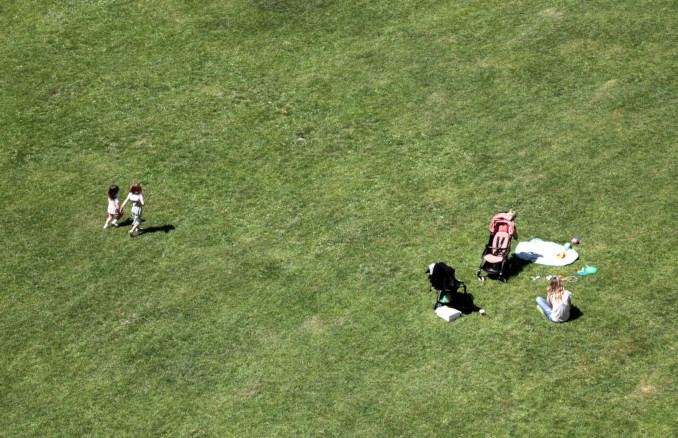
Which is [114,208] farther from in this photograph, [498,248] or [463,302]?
[498,248]

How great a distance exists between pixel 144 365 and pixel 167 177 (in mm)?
9463

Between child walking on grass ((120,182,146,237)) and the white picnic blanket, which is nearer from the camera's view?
the white picnic blanket

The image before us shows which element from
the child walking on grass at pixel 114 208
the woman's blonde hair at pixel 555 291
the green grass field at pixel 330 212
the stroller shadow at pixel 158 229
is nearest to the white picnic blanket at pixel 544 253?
the green grass field at pixel 330 212

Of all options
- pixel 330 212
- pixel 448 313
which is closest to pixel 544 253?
pixel 448 313

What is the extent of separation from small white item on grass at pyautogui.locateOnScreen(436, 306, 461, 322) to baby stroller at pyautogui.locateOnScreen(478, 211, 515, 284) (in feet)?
5.72

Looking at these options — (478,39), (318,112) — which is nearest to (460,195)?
(318,112)

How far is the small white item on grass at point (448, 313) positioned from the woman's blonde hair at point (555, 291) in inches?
95.2

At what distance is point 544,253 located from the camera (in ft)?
70.1

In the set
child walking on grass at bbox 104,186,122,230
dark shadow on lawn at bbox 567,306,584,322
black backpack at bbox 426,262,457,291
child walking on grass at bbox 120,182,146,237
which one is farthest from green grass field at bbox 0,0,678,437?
black backpack at bbox 426,262,457,291

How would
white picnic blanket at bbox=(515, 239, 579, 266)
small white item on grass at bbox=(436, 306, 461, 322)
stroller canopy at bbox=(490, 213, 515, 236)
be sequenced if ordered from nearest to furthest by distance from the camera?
small white item on grass at bbox=(436, 306, 461, 322) < white picnic blanket at bbox=(515, 239, 579, 266) < stroller canopy at bbox=(490, 213, 515, 236)

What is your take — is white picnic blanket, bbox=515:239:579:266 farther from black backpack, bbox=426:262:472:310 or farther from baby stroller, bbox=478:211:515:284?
black backpack, bbox=426:262:472:310

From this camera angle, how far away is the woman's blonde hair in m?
18.5

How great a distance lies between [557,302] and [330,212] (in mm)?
8841

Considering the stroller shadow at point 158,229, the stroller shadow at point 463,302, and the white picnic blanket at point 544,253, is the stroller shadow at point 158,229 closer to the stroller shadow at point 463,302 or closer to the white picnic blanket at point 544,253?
the stroller shadow at point 463,302
